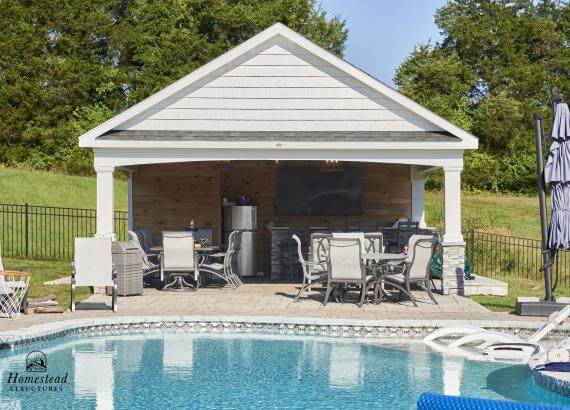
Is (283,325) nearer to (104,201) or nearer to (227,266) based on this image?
(227,266)

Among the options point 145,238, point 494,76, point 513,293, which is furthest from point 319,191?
point 494,76

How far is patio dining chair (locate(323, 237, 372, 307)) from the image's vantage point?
40.8ft

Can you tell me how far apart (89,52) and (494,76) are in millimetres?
19708

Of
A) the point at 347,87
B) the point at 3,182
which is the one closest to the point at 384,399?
the point at 347,87

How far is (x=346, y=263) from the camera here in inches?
496

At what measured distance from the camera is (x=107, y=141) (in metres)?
14.4

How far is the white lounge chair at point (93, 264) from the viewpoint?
1191 centimetres

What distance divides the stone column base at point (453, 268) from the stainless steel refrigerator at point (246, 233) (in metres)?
4.49

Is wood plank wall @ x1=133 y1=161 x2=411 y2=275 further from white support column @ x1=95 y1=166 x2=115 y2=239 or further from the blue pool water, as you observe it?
the blue pool water

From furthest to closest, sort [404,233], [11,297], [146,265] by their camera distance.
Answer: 1. [404,233]
2. [146,265]
3. [11,297]

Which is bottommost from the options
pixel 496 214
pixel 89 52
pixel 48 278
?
pixel 48 278

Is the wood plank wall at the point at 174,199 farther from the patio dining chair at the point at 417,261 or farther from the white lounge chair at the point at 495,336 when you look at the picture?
the white lounge chair at the point at 495,336

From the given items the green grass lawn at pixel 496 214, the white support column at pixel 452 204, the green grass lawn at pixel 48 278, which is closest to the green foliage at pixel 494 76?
the green grass lawn at pixel 496 214

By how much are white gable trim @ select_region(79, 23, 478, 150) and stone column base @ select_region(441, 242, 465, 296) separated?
1665 mm
